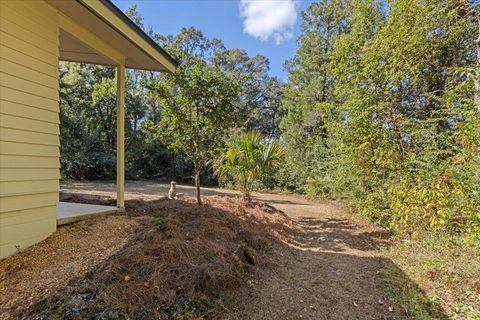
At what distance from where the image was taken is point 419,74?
16.4 ft

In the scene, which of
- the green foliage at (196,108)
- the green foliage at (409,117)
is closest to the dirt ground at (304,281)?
the green foliage at (409,117)

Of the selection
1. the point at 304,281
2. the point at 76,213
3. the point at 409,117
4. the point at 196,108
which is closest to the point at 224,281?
the point at 304,281

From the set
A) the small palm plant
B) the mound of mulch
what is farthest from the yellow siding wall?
the small palm plant

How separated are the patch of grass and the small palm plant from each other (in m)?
3.62

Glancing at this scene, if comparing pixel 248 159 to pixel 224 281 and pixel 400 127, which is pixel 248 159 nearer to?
pixel 400 127

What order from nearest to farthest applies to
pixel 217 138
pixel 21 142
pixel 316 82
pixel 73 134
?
pixel 21 142, pixel 217 138, pixel 73 134, pixel 316 82

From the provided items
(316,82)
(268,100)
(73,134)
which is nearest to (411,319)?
(316,82)

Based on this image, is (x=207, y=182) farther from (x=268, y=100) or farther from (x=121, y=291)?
(x=121, y=291)

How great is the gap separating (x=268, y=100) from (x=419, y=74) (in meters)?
17.8

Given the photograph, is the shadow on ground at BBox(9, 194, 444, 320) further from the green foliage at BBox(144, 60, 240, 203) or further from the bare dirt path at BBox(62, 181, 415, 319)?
the green foliage at BBox(144, 60, 240, 203)

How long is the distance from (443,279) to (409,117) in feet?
10.3

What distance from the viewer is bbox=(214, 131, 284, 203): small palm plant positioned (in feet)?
21.2

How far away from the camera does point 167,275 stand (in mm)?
2396

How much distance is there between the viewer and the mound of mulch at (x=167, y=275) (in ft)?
6.34
